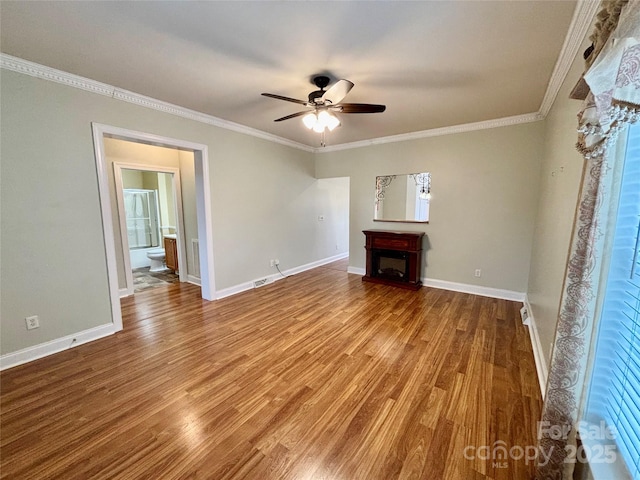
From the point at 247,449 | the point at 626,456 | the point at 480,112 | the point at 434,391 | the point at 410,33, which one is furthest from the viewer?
the point at 480,112

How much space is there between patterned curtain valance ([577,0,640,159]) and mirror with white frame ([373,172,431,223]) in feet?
11.3

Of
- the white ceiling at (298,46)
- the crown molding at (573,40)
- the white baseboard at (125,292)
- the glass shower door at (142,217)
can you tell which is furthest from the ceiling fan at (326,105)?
the glass shower door at (142,217)

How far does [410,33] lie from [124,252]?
451cm

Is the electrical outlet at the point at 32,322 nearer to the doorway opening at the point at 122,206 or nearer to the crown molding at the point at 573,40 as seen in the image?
the doorway opening at the point at 122,206

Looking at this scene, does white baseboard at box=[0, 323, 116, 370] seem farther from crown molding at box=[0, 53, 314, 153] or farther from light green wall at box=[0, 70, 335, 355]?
crown molding at box=[0, 53, 314, 153]

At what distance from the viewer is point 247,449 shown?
1.47m

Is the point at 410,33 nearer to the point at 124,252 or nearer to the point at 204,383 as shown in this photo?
the point at 204,383

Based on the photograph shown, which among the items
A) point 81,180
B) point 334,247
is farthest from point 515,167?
point 81,180

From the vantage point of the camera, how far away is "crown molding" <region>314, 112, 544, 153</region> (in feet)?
11.1

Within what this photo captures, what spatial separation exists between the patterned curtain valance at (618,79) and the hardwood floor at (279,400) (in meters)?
1.70

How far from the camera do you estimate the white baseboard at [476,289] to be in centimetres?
366

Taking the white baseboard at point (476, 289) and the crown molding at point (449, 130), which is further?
the white baseboard at point (476, 289)

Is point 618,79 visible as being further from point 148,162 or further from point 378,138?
point 148,162

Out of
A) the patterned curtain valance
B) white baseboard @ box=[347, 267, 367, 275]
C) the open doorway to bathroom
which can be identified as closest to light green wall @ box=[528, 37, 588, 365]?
the patterned curtain valance
